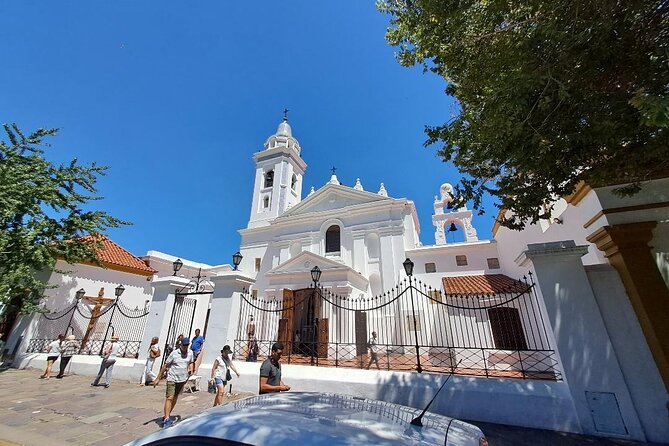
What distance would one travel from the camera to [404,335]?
45.4 ft

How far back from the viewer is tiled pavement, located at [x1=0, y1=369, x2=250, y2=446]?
4270 mm

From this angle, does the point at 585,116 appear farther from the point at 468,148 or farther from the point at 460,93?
the point at 460,93

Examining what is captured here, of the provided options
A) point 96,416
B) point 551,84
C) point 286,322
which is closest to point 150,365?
point 96,416

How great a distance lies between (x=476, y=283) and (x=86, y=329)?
62.3ft

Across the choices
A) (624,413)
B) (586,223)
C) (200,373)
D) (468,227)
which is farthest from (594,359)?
(468,227)

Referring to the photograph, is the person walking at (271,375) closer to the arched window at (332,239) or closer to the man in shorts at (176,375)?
the man in shorts at (176,375)

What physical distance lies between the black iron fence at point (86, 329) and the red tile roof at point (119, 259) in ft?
8.05

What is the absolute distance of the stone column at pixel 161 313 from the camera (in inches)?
328

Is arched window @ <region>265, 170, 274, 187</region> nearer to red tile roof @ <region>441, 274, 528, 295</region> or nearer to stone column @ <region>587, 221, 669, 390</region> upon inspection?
red tile roof @ <region>441, 274, 528, 295</region>

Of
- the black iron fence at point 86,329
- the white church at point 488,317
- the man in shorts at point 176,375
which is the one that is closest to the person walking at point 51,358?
the white church at point 488,317

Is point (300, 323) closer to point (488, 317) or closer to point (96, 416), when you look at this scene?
point (488, 317)

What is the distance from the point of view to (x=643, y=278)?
480cm

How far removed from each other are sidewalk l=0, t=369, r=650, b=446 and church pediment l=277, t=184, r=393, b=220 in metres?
14.7

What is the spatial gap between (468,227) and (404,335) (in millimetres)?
9141
